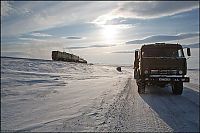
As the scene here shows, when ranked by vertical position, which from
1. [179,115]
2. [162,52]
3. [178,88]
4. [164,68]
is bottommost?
[179,115]

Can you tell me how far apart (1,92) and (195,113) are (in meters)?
8.00

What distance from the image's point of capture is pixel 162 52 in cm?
1305

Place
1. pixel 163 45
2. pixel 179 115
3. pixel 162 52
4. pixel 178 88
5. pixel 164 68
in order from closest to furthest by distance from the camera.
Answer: pixel 179 115, pixel 164 68, pixel 178 88, pixel 162 52, pixel 163 45

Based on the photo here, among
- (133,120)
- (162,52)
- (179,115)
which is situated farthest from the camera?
(162,52)

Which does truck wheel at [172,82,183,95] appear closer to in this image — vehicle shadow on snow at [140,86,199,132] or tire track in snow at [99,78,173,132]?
vehicle shadow on snow at [140,86,199,132]

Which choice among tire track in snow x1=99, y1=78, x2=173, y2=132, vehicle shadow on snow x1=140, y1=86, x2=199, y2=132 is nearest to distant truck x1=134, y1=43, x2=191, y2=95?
vehicle shadow on snow x1=140, y1=86, x2=199, y2=132

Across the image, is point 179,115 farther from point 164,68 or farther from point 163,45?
point 163,45

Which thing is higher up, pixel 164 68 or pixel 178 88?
pixel 164 68

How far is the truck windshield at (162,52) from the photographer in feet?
42.5

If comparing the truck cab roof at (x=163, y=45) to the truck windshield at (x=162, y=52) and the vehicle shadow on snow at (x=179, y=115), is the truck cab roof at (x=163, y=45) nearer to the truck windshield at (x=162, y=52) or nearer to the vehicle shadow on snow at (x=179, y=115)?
the truck windshield at (x=162, y=52)

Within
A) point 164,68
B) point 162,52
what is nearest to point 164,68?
point 164,68

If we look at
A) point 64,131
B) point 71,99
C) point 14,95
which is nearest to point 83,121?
point 64,131

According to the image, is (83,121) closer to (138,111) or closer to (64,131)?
(64,131)

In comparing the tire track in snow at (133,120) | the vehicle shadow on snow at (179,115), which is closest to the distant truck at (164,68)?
the vehicle shadow on snow at (179,115)
